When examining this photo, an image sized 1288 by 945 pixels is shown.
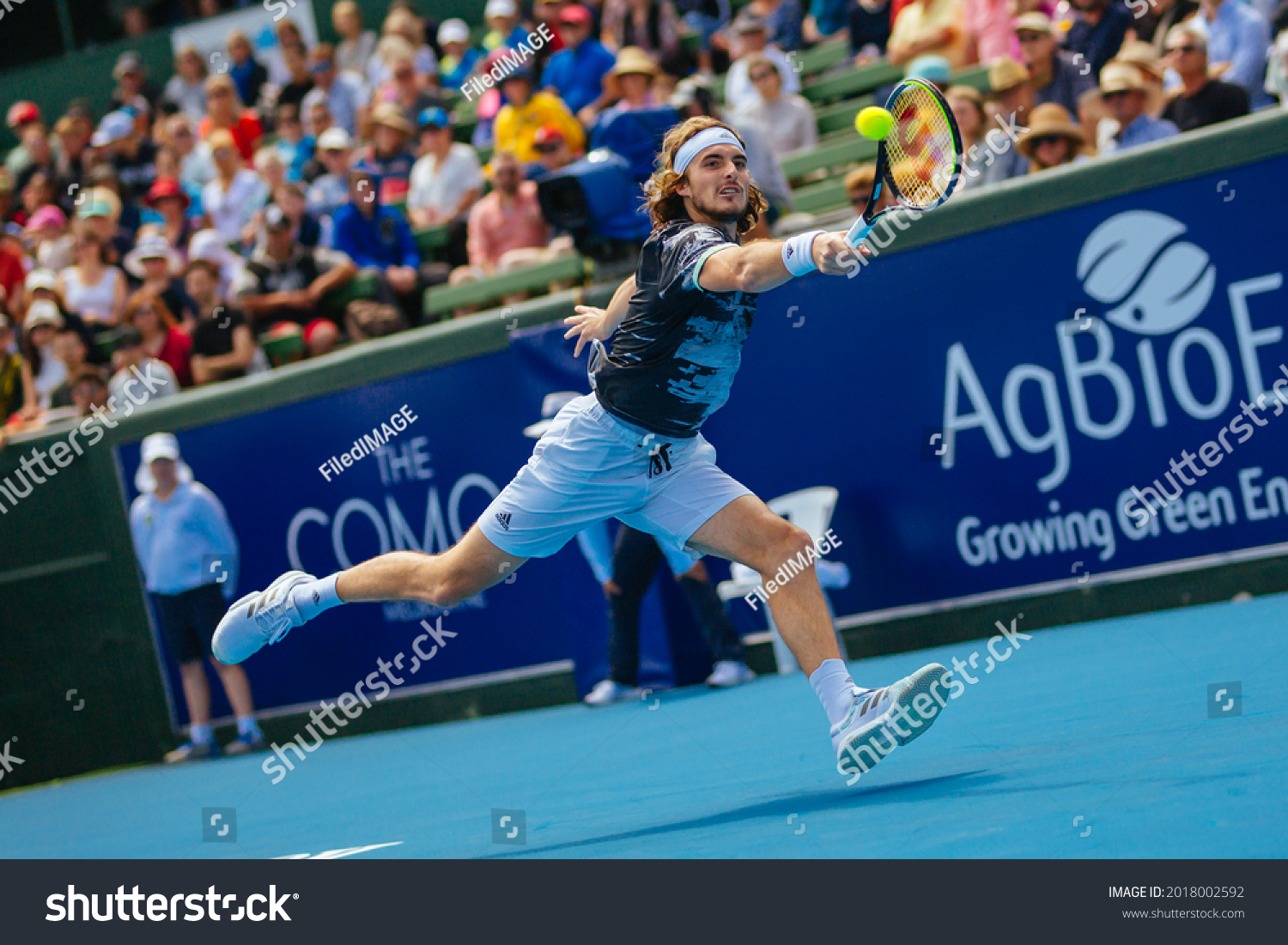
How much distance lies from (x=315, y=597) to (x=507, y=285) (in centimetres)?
491

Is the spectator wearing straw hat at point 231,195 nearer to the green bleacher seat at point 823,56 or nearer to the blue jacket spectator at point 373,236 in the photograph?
the blue jacket spectator at point 373,236

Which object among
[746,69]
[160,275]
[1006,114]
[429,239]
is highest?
[746,69]

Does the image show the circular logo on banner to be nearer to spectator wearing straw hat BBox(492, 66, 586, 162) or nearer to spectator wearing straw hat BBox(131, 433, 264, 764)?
spectator wearing straw hat BBox(492, 66, 586, 162)

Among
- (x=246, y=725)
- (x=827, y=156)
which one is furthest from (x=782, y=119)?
(x=246, y=725)

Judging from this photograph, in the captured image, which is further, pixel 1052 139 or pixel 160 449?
pixel 160 449

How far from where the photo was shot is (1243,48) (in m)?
8.71

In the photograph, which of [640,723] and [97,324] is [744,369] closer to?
[640,723]

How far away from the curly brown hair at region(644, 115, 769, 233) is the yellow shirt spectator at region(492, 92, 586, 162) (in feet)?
21.5

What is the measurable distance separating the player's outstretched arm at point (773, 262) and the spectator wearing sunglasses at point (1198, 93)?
15.7ft

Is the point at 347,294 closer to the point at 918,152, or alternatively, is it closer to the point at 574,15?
the point at 574,15

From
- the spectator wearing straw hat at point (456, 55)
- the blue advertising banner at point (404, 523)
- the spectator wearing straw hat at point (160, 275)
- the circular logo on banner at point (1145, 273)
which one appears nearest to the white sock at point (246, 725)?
the blue advertising banner at point (404, 523)

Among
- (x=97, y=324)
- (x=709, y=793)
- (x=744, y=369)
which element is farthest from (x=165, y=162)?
(x=709, y=793)

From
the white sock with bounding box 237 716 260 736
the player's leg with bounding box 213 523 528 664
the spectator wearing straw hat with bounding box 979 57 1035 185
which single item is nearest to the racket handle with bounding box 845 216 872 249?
the player's leg with bounding box 213 523 528 664
